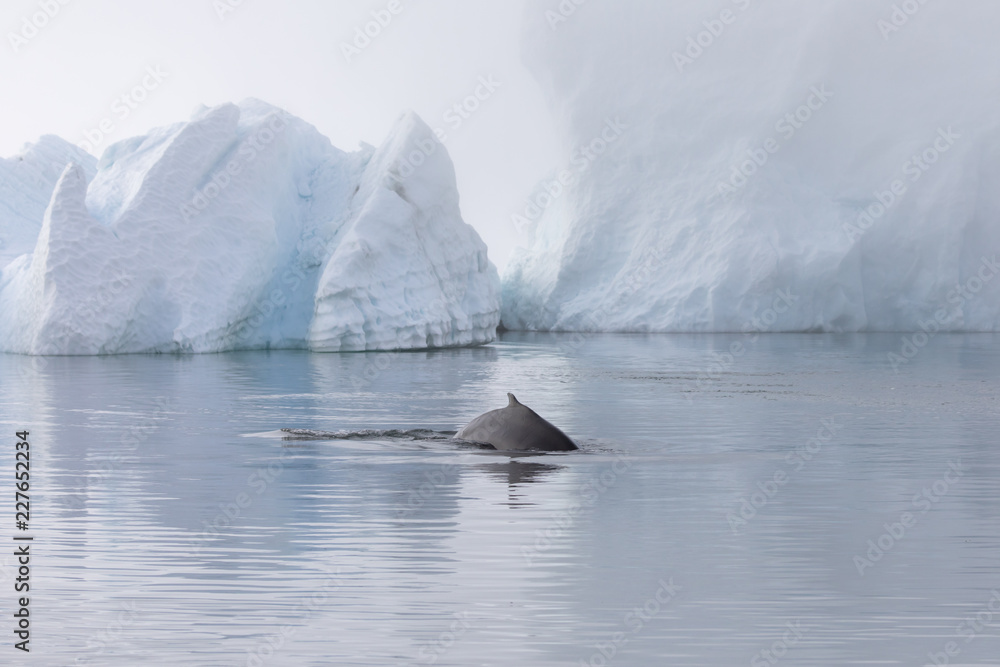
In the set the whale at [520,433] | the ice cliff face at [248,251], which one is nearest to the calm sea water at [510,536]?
the whale at [520,433]

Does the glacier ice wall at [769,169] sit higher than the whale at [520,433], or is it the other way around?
the glacier ice wall at [769,169]

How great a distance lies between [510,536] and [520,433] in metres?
3.89

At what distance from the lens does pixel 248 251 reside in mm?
29781

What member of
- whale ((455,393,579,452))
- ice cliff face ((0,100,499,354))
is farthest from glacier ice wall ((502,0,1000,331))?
whale ((455,393,579,452))

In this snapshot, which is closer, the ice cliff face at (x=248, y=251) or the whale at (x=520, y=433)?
the whale at (x=520, y=433)

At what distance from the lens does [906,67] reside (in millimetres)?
42156

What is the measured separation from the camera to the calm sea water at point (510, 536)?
5.13 meters

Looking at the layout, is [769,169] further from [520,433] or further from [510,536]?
[510,536]

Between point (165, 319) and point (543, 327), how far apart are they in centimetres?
1819

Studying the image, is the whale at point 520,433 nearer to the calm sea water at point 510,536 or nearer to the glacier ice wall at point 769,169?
the calm sea water at point 510,536

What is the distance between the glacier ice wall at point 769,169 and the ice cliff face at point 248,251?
8.48 m

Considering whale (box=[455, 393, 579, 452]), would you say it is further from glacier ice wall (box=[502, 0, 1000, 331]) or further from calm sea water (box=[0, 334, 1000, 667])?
glacier ice wall (box=[502, 0, 1000, 331])

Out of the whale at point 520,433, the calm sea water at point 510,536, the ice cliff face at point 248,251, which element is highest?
the ice cliff face at point 248,251

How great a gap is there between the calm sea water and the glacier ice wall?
80.5 ft
